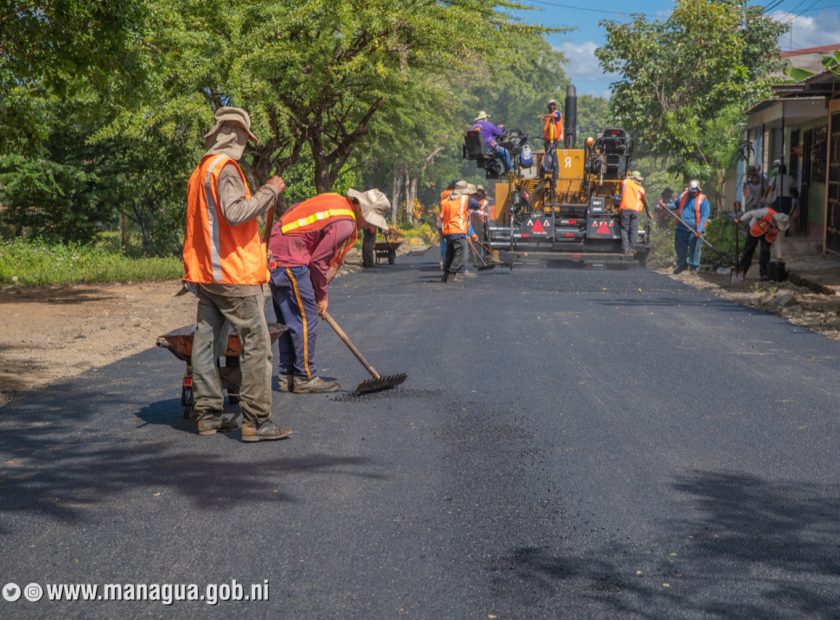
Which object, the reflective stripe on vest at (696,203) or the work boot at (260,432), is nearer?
the work boot at (260,432)

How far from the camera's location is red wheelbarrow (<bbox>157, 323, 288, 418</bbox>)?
23.9ft

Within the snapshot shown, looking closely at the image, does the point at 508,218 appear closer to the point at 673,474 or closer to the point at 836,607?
the point at 673,474

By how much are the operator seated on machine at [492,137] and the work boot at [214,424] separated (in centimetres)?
1941

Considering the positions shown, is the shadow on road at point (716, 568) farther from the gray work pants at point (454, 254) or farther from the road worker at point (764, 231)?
the gray work pants at point (454, 254)

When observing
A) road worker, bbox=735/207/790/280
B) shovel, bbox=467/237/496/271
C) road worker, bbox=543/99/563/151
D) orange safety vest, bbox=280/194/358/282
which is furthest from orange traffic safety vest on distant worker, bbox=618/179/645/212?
orange safety vest, bbox=280/194/358/282

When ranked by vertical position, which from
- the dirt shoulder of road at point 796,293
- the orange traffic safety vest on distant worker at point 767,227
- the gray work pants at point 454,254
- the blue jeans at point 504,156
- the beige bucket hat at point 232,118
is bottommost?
the dirt shoulder of road at point 796,293

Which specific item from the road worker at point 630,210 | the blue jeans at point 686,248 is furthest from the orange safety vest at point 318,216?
the road worker at point 630,210

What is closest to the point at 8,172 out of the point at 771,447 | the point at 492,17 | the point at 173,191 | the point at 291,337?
the point at 173,191

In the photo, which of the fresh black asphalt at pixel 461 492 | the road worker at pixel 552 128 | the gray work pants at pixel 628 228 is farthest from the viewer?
the road worker at pixel 552 128

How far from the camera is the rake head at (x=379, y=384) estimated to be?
859 centimetres

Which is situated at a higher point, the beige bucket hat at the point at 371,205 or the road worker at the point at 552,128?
the road worker at the point at 552,128

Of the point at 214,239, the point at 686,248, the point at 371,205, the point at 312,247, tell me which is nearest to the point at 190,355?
the point at 214,239

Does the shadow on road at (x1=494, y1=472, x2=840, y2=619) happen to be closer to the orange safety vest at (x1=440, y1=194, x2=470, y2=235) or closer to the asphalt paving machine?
the orange safety vest at (x1=440, y1=194, x2=470, y2=235)

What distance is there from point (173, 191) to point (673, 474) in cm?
2130
